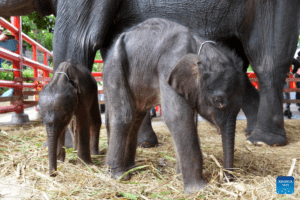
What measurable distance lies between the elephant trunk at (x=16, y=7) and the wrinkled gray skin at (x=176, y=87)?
95 cm

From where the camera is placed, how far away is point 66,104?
1.18 metres

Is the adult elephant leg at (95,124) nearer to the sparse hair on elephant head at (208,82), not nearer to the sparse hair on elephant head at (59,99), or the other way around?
the sparse hair on elephant head at (59,99)

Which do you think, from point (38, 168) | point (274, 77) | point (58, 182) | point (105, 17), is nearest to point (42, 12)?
point (105, 17)

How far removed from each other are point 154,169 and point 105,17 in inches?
32.8

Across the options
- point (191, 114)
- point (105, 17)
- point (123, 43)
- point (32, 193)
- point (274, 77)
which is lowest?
point (32, 193)

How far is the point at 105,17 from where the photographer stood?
1.50 metres

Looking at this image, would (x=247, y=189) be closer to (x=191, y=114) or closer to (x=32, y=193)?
(x=191, y=114)

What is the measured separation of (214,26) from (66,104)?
102 centimetres

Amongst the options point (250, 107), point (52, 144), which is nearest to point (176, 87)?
point (52, 144)

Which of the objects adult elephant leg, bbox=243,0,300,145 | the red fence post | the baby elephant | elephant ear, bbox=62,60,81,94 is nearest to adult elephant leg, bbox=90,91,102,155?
the baby elephant

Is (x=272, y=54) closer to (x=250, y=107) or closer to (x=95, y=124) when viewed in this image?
(x=250, y=107)

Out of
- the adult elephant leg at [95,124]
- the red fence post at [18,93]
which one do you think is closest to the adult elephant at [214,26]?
the adult elephant leg at [95,124]

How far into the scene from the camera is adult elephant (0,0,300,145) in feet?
5.00

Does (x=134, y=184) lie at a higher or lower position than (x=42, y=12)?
lower
